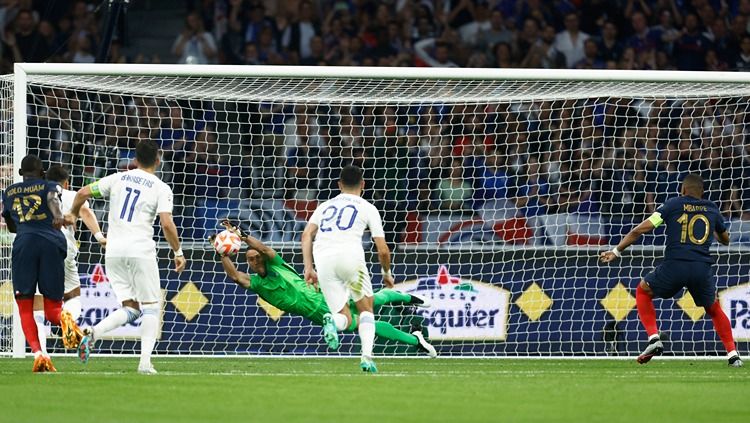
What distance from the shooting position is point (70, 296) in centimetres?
1328

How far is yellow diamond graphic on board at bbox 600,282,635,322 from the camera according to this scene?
600 inches

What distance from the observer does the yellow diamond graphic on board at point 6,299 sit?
14582 millimetres

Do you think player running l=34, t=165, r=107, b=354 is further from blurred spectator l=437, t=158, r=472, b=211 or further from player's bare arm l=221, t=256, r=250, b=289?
blurred spectator l=437, t=158, r=472, b=211

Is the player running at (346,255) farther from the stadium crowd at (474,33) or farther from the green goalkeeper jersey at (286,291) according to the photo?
the stadium crowd at (474,33)

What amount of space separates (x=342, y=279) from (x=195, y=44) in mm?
9568

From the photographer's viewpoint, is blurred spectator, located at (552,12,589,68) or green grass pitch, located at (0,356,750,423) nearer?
green grass pitch, located at (0,356,750,423)

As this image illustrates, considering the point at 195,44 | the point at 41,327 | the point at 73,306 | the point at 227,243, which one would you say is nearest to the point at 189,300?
the point at 227,243

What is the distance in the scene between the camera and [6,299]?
14.7 meters

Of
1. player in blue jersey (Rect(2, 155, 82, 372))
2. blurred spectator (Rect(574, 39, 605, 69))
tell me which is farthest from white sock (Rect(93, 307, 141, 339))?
blurred spectator (Rect(574, 39, 605, 69))

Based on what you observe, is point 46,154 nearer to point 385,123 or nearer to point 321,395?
point 385,123

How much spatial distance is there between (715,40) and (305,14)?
642 cm

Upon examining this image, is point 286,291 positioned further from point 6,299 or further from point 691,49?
point 691,49

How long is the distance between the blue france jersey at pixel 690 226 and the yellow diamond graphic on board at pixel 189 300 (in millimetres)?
5264

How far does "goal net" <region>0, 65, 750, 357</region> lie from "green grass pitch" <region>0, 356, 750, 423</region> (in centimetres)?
205
